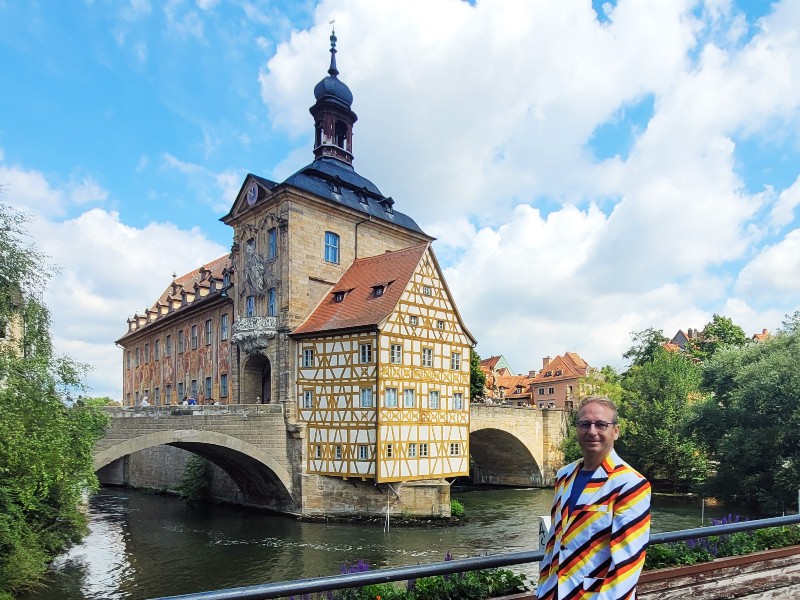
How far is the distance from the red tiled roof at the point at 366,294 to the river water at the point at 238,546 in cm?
681

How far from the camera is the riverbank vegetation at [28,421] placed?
33.8 feet

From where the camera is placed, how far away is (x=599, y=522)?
229 cm

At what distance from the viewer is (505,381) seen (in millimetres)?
65938

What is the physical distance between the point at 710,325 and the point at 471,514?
28.5 meters

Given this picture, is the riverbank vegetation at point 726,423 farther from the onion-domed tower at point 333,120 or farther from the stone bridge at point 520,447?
the onion-domed tower at point 333,120

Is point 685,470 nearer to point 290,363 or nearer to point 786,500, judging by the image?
point 786,500

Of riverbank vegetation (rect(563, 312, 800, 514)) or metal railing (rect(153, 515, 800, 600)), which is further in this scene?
riverbank vegetation (rect(563, 312, 800, 514))

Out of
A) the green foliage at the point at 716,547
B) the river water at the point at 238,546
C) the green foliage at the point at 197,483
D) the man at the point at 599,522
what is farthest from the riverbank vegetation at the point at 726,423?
the man at the point at 599,522

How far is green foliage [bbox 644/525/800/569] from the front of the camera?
15.1 feet

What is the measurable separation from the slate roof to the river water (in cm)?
1234

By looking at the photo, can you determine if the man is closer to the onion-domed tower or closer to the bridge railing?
the bridge railing

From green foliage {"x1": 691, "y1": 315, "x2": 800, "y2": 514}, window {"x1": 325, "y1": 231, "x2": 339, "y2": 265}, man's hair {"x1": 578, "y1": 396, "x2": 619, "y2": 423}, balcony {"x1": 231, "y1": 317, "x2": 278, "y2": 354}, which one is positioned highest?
window {"x1": 325, "y1": 231, "x2": 339, "y2": 265}

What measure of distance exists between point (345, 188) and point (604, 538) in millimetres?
24946

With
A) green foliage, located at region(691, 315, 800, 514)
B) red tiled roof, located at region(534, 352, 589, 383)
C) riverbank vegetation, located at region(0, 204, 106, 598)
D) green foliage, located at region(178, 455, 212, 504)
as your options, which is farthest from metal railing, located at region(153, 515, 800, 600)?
red tiled roof, located at region(534, 352, 589, 383)
